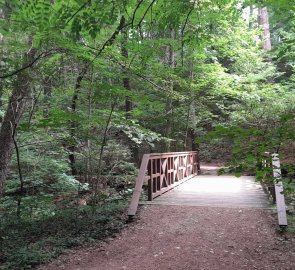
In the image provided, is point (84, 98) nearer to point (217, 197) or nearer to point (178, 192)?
point (178, 192)

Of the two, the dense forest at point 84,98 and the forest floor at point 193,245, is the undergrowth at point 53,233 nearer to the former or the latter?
the dense forest at point 84,98

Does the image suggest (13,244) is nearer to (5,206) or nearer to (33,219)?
(33,219)

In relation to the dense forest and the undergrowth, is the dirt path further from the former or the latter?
the dense forest

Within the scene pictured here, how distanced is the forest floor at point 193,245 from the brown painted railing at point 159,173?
57cm

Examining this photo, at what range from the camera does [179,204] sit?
652cm

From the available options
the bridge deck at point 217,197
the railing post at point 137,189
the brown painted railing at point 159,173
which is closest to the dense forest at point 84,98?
the railing post at point 137,189

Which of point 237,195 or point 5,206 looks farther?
point 237,195

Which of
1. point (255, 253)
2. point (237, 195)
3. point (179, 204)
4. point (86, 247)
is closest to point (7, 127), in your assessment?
point (86, 247)

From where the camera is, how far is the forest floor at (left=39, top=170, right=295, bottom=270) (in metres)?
3.96

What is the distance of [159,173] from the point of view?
733 centimetres

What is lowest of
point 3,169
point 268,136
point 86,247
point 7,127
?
point 86,247

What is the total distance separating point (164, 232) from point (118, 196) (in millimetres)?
2918

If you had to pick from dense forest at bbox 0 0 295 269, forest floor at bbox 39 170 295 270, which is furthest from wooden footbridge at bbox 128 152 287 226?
dense forest at bbox 0 0 295 269

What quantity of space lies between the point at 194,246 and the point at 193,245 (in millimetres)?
40
